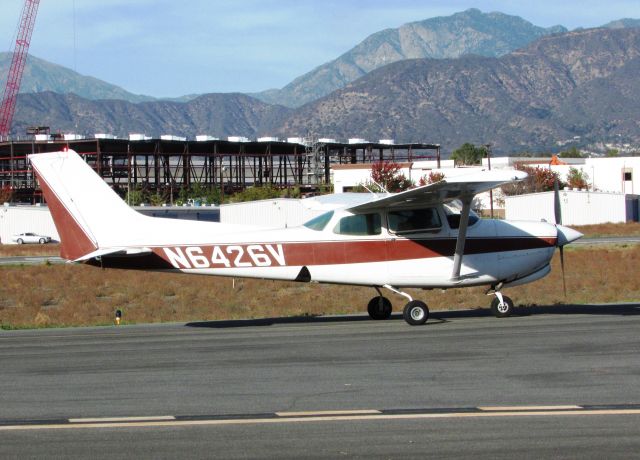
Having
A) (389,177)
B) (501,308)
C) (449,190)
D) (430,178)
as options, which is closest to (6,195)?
(389,177)

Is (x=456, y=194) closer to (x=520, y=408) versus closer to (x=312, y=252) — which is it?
(x=312, y=252)

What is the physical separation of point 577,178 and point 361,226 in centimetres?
9212

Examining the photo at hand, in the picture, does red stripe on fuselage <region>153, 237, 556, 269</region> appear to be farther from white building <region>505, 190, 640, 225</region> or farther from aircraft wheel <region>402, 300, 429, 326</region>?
white building <region>505, 190, 640, 225</region>

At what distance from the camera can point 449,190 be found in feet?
51.6

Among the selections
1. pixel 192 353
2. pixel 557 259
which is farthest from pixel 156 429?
pixel 557 259

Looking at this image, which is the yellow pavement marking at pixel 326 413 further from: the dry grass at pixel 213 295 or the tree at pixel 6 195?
the tree at pixel 6 195

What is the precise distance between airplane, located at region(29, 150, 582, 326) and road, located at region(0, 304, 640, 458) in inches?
55.4

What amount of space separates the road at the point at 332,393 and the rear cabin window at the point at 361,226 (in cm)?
211

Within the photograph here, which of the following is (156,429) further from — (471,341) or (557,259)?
(557,259)

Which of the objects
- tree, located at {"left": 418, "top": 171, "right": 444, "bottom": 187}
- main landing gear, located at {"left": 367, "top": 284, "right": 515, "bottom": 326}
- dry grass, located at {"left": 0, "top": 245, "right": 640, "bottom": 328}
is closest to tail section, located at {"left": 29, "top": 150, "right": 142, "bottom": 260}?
dry grass, located at {"left": 0, "top": 245, "right": 640, "bottom": 328}

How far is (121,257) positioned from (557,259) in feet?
91.0

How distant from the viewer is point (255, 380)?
10797 mm

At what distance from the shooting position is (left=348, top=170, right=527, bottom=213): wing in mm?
14891

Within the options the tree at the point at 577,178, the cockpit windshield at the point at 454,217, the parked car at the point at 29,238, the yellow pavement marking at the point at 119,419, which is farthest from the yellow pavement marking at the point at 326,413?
the tree at the point at 577,178
